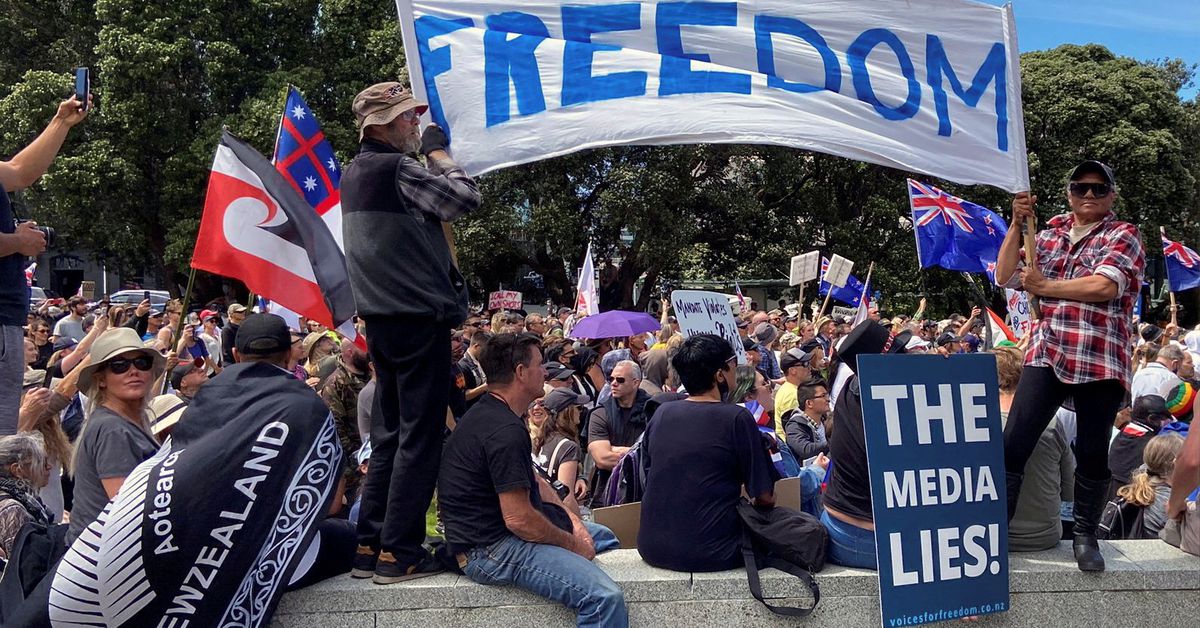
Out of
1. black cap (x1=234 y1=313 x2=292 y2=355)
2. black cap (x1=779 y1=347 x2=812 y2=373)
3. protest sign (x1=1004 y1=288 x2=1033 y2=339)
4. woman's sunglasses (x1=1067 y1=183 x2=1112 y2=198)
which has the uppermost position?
woman's sunglasses (x1=1067 y1=183 x2=1112 y2=198)

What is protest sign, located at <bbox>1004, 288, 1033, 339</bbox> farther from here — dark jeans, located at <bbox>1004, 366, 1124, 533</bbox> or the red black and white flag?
the red black and white flag

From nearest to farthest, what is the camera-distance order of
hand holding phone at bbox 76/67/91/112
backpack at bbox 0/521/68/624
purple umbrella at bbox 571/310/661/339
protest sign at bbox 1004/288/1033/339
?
backpack at bbox 0/521/68/624 → hand holding phone at bbox 76/67/91/112 → purple umbrella at bbox 571/310/661/339 → protest sign at bbox 1004/288/1033/339

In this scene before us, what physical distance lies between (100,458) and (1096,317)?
417cm

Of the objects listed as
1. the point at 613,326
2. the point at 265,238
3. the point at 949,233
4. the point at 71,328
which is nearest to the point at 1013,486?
the point at 265,238

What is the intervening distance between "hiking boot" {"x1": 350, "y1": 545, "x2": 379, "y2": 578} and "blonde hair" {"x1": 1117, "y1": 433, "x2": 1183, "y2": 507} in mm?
3984

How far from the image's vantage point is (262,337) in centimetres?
396

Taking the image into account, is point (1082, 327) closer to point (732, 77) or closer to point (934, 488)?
point (934, 488)

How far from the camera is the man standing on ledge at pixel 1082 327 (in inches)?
173

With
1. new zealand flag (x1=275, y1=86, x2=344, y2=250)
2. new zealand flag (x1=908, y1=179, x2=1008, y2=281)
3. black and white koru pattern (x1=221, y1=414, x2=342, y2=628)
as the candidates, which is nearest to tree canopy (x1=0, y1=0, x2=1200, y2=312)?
new zealand flag (x1=908, y1=179, x2=1008, y2=281)

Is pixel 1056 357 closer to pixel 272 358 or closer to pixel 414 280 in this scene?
pixel 414 280

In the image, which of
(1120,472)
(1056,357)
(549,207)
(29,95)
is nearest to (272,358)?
(1056,357)

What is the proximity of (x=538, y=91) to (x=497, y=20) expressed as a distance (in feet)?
1.27

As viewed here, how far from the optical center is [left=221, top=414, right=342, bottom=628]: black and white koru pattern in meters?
3.83

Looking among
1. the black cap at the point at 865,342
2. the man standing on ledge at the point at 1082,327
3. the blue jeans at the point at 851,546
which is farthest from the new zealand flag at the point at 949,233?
the blue jeans at the point at 851,546
